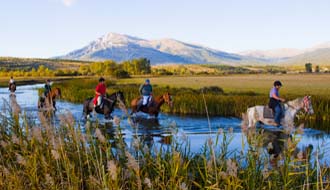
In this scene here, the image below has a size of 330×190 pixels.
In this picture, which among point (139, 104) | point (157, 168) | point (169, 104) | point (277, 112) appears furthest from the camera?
point (139, 104)

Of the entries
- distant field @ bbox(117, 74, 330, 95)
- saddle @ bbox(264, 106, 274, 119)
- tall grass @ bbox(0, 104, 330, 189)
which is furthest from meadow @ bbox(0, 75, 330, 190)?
distant field @ bbox(117, 74, 330, 95)

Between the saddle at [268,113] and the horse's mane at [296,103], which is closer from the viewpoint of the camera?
the horse's mane at [296,103]

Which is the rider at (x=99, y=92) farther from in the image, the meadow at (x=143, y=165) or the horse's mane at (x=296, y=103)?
the meadow at (x=143, y=165)

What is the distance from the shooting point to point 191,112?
2483cm

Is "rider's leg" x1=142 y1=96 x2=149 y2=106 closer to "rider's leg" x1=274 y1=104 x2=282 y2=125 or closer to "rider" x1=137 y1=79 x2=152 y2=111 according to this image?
"rider" x1=137 y1=79 x2=152 y2=111

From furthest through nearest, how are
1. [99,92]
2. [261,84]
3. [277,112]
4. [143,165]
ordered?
[261,84] → [99,92] → [277,112] → [143,165]

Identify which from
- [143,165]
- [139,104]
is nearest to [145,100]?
[139,104]

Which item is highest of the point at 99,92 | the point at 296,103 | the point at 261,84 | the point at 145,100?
the point at 99,92

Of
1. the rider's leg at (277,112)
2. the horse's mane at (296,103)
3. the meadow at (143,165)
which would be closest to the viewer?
the meadow at (143,165)

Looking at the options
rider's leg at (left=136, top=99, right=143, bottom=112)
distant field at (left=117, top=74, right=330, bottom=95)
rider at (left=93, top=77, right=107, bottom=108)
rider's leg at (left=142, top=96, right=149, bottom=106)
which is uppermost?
rider at (left=93, top=77, right=107, bottom=108)

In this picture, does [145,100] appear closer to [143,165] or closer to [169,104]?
[169,104]

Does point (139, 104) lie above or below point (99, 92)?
below

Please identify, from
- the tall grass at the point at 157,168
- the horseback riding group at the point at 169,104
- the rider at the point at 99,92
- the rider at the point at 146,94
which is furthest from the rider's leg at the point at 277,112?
the tall grass at the point at 157,168

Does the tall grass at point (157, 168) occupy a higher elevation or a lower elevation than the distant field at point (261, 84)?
higher
